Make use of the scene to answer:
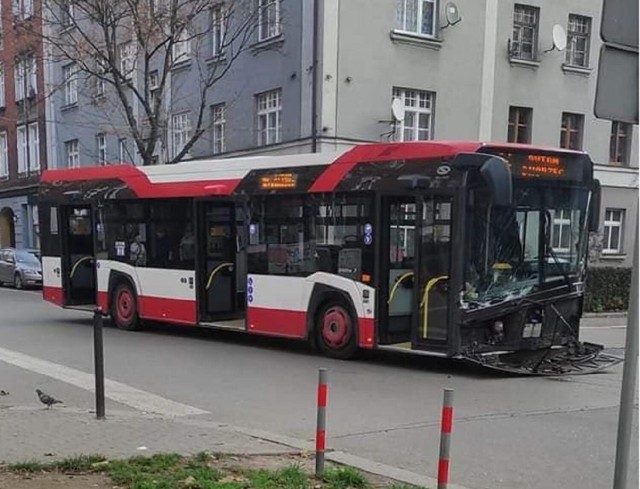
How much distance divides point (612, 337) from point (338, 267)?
24.8 ft

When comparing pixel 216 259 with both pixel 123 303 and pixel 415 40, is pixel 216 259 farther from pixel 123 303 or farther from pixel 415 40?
pixel 415 40

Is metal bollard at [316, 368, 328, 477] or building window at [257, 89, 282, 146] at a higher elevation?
building window at [257, 89, 282, 146]

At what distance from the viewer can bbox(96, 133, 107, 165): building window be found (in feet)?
103

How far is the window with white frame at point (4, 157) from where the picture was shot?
134 feet

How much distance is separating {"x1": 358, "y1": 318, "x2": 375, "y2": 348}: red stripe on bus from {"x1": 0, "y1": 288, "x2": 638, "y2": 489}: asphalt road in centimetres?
36

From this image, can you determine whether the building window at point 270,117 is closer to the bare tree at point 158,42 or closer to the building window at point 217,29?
the bare tree at point 158,42

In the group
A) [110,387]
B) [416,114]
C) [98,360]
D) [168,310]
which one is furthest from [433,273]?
[416,114]

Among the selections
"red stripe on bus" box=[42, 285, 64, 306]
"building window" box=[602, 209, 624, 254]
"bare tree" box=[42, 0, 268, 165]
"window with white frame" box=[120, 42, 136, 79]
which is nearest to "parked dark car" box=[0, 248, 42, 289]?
"bare tree" box=[42, 0, 268, 165]

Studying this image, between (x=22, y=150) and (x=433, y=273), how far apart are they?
34654mm

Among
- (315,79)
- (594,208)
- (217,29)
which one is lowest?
(594,208)

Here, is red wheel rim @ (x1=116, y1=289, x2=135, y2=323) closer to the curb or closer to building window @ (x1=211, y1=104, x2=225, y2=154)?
building window @ (x1=211, y1=104, x2=225, y2=154)

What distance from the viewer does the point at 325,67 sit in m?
20.2

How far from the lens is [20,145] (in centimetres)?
3950

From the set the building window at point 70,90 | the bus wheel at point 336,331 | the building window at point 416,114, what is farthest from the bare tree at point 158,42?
the bus wheel at point 336,331
